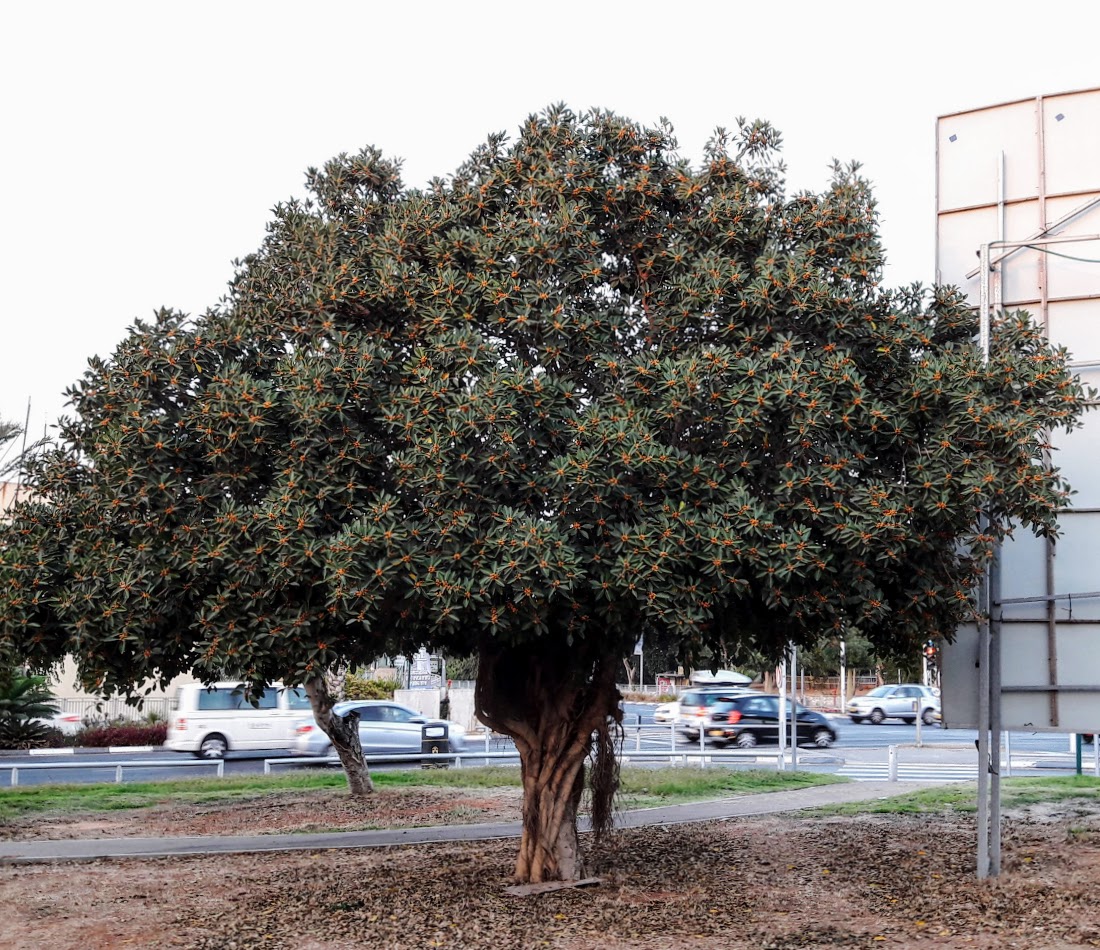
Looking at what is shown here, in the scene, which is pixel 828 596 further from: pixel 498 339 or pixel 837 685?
pixel 837 685

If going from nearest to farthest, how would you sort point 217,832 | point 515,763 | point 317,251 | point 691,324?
1. point 691,324
2. point 317,251
3. point 217,832
4. point 515,763

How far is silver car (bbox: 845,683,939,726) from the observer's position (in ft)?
135

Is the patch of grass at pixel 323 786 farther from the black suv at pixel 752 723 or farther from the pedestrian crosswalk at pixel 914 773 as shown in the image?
the black suv at pixel 752 723

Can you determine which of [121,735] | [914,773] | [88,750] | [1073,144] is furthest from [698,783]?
[121,735]

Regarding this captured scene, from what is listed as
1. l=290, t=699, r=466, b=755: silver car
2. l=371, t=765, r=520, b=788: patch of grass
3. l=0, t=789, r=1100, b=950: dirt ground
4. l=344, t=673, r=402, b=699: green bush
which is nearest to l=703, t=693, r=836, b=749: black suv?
l=290, t=699, r=466, b=755: silver car

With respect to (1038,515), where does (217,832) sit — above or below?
below

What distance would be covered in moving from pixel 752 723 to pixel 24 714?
681 inches

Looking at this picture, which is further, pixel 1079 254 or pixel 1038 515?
pixel 1079 254

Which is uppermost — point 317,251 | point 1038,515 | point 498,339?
point 317,251

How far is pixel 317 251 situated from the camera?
10.6m

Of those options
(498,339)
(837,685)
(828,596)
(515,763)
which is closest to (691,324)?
(498,339)

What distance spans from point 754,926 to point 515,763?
1554 centimetres

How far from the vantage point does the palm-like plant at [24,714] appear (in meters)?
27.6

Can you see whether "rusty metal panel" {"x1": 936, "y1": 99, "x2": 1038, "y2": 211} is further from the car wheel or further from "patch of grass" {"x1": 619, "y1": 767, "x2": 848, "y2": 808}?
the car wheel
